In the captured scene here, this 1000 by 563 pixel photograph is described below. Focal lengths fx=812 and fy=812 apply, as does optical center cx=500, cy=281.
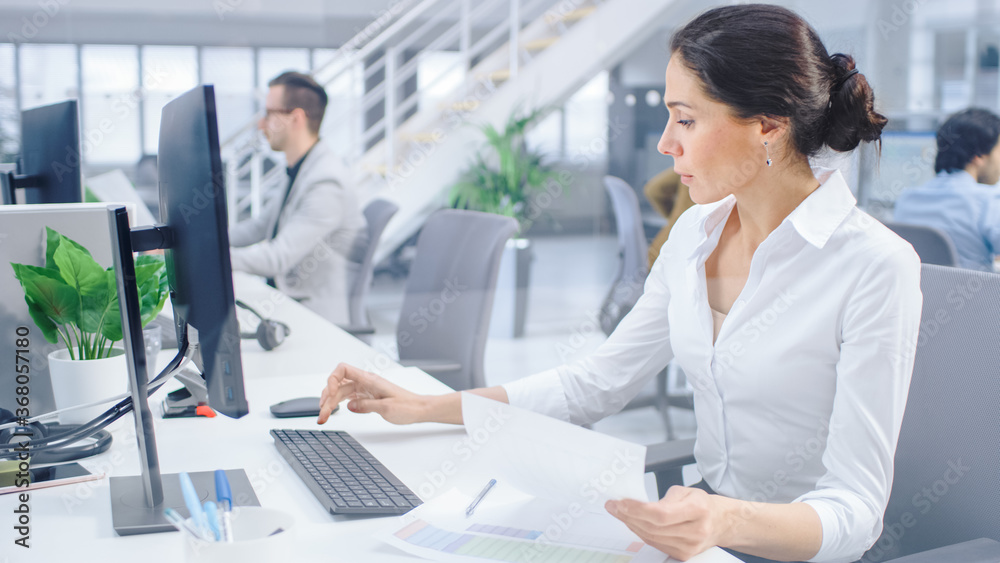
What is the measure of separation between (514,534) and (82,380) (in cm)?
63

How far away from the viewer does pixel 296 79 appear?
3.07 meters

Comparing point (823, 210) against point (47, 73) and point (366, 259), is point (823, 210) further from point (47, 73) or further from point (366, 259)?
point (47, 73)

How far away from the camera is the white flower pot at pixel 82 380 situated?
3.53 feet

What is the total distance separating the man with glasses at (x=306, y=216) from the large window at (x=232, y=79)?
244 millimetres

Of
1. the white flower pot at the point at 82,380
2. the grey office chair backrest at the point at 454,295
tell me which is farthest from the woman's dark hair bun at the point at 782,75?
the white flower pot at the point at 82,380

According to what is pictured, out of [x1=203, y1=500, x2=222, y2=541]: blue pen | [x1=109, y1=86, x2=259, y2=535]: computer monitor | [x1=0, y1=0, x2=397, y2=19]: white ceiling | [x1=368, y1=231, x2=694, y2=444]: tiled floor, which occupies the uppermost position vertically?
[x1=0, y1=0, x2=397, y2=19]: white ceiling

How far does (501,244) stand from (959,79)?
2915 millimetres

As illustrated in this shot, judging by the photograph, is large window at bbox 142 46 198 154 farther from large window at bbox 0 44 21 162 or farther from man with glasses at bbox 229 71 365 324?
large window at bbox 0 44 21 162

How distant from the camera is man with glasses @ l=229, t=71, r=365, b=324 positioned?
2.82m

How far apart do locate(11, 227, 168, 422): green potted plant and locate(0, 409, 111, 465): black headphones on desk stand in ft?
0.11

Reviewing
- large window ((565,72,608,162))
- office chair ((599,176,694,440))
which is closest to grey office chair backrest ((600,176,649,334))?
office chair ((599,176,694,440))

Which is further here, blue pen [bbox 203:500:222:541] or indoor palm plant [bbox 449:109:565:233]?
indoor palm plant [bbox 449:109:565:233]

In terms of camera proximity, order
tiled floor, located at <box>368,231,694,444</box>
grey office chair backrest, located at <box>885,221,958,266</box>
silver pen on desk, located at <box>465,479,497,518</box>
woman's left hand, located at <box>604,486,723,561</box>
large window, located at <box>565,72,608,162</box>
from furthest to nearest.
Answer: large window, located at <box>565,72,608,162</box> → tiled floor, located at <box>368,231,694,444</box> → grey office chair backrest, located at <box>885,221,958,266</box> → silver pen on desk, located at <box>465,479,497,518</box> → woman's left hand, located at <box>604,486,723,561</box>

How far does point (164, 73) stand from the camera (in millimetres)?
3201
